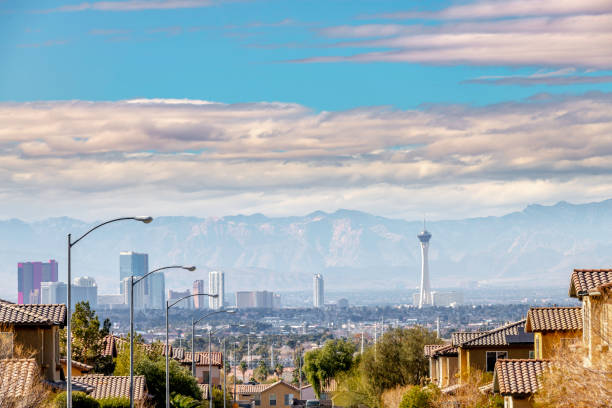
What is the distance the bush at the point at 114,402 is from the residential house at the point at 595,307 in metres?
23.6

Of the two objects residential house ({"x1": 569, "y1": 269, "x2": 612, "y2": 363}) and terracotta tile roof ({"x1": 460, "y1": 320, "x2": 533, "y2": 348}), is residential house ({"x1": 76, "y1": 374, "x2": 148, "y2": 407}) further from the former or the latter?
residential house ({"x1": 569, "y1": 269, "x2": 612, "y2": 363})

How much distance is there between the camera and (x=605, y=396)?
1260 inches

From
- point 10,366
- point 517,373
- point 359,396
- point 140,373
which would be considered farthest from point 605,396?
point 359,396

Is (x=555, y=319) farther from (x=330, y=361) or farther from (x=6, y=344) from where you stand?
(x=330, y=361)

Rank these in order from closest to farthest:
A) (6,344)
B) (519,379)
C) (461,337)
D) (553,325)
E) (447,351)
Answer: (519,379) < (6,344) < (553,325) < (461,337) < (447,351)

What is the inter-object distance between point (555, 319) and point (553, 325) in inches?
18.4

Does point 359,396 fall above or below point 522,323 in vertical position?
below

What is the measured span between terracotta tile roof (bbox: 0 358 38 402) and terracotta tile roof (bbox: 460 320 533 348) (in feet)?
108

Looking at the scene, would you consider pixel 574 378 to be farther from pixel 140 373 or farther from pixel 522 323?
pixel 140 373

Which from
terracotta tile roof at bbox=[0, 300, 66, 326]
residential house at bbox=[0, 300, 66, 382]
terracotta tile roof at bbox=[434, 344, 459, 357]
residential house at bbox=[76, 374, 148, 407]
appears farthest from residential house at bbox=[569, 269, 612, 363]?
terracotta tile roof at bbox=[434, 344, 459, 357]

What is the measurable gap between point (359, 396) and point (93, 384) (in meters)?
52.4

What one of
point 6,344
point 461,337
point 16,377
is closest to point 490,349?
point 461,337

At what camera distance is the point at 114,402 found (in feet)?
182

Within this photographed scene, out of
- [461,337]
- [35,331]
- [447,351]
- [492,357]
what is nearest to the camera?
[35,331]
